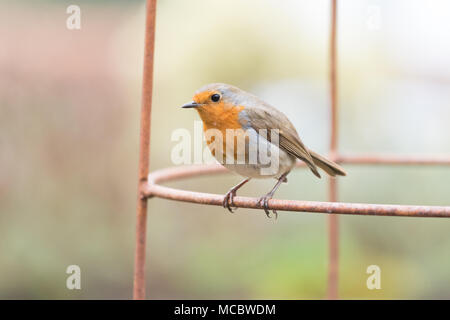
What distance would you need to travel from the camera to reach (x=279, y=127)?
3.13 m

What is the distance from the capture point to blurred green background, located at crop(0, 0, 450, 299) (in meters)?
5.21

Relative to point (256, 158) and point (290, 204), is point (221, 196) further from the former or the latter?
point (256, 158)

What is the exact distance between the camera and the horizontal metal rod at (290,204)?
202 cm

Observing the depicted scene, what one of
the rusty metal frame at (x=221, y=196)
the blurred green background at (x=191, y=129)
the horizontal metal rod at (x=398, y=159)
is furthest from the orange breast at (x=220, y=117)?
the blurred green background at (x=191, y=129)

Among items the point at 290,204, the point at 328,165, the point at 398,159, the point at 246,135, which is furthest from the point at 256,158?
the point at 398,159

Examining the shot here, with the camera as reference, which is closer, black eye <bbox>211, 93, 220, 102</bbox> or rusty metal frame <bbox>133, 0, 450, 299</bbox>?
rusty metal frame <bbox>133, 0, 450, 299</bbox>

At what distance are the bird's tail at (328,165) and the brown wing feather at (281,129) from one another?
0.12 m

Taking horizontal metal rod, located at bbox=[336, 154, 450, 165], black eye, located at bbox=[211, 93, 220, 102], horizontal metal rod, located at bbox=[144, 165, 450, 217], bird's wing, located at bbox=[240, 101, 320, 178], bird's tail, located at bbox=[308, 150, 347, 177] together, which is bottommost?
horizontal metal rod, located at bbox=[144, 165, 450, 217]

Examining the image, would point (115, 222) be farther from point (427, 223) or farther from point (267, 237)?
point (427, 223)

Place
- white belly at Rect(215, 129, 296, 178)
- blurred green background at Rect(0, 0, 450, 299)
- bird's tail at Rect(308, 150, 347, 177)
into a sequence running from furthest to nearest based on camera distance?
1. blurred green background at Rect(0, 0, 450, 299)
2. bird's tail at Rect(308, 150, 347, 177)
3. white belly at Rect(215, 129, 296, 178)

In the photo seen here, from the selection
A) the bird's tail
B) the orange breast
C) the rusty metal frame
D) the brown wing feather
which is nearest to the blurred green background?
the rusty metal frame

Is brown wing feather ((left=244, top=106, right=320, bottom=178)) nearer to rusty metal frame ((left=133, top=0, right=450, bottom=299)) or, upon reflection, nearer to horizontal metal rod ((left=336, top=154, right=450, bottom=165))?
rusty metal frame ((left=133, top=0, right=450, bottom=299))

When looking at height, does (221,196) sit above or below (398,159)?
below

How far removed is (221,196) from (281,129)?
2.92 ft
